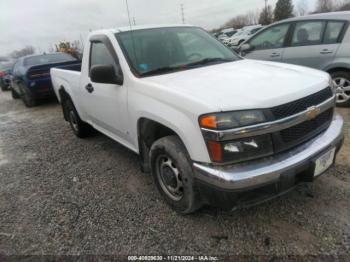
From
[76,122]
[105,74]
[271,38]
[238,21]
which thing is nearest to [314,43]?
[271,38]

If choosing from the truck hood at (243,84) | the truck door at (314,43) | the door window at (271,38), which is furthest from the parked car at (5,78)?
the truck hood at (243,84)

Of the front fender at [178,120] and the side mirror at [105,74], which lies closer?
the front fender at [178,120]

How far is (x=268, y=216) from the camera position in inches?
109

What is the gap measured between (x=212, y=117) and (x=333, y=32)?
14.4ft

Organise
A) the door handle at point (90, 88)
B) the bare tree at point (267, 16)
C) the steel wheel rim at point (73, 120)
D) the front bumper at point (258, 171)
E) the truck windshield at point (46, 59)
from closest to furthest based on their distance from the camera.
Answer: the front bumper at point (258, 171) < the door handle at point (90, 88) < the steel wheel rim at point (73, 120) < the truck windshield at point (46, 59) < the bare tree at point (267, 16)

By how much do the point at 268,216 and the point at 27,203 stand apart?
2684 millimetres

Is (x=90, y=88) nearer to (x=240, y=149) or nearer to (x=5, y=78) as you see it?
(x=240, y=149)

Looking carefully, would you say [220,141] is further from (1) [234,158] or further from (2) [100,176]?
(2) [100,176]

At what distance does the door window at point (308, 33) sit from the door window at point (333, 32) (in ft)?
0.33

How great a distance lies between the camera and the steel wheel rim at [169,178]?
2.72 m

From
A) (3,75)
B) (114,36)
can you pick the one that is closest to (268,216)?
(114,36)

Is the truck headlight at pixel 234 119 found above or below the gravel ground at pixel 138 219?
above

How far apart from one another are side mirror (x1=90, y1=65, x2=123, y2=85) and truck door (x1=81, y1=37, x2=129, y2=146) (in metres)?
0.08

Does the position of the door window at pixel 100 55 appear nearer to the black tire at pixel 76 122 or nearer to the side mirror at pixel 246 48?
the black tire at pixel 76 122
